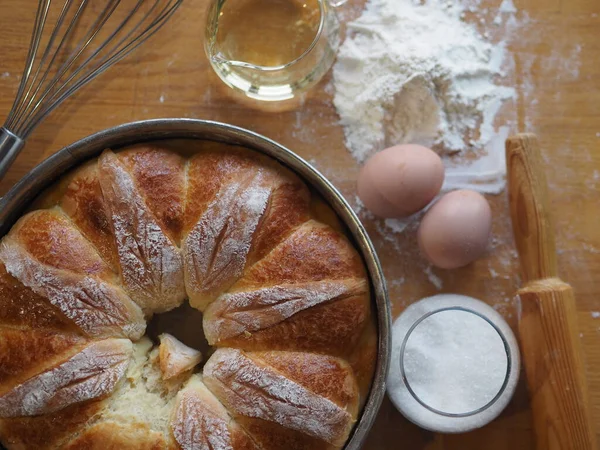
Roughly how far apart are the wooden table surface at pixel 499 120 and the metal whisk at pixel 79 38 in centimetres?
4

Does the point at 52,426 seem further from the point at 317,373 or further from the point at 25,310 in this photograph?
the point at 317,373

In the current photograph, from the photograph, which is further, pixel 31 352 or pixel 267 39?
pixel 267 39

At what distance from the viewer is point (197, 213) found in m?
1.31

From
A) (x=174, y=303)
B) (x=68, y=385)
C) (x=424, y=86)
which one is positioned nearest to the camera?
(x=68, y=385)

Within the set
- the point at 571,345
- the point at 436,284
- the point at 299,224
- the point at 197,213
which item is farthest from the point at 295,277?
the point at 571,345

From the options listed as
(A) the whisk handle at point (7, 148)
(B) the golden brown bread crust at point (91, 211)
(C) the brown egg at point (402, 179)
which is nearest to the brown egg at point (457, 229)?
(C) the brown egg at point (402, 179)

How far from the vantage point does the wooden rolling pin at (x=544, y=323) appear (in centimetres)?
140

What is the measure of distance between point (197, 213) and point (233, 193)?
0.08 m

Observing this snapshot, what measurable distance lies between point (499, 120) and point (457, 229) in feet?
1.10

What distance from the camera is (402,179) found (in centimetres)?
137

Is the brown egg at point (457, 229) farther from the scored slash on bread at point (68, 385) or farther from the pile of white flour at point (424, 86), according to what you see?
the scored slash on bread at point (68, 385)

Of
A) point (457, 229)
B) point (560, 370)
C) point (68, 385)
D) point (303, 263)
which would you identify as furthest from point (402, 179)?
point (68, 385)

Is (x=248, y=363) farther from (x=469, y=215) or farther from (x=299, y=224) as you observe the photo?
(x=469, y=215)

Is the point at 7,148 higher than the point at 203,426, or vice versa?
the point at 7,148
